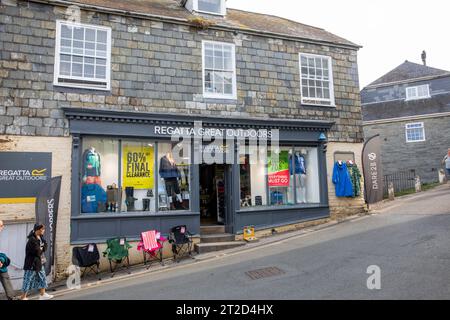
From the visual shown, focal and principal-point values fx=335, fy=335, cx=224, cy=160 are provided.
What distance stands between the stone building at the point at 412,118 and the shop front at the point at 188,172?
16594 millimetres

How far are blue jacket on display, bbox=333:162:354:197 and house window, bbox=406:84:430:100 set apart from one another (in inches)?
720

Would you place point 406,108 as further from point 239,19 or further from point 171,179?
point 171,179

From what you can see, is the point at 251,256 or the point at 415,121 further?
the point at 415,121

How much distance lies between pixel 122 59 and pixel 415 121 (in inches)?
930

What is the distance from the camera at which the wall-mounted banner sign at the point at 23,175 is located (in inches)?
366

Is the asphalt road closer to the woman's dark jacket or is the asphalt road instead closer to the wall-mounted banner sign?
the woman's dark jacket

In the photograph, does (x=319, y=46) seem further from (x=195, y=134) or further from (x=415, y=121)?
(x=415, y=121)

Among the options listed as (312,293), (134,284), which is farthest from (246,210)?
(312,293)

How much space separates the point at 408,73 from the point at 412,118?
4741 mm

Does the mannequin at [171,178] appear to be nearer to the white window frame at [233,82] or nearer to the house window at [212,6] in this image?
the white window frame at [233,82]

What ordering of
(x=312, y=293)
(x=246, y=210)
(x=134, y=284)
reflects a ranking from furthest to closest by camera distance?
(x=246, y=210)
(x=134, y=284)
(x=312, y=293)

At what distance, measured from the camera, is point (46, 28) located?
1019 cm

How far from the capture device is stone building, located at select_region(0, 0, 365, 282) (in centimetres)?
988

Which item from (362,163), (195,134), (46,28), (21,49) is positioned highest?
(46,28)
